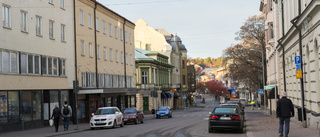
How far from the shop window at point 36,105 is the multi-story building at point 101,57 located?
618 centimetres

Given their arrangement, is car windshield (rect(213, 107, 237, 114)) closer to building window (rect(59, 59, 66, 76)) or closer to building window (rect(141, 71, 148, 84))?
building window (rect(59, 59, 66, 76))

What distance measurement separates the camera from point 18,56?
2775 cm

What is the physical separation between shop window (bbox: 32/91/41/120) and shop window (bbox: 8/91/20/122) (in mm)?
2263

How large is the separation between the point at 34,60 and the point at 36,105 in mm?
3147

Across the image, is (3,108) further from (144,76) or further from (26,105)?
(144,76)

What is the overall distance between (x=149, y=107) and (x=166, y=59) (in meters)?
16.3

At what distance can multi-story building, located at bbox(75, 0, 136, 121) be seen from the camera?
38.1 meters

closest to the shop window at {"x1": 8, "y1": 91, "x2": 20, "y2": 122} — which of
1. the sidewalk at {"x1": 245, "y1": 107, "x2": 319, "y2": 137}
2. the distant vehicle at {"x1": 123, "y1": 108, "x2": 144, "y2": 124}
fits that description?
the distant vehicle at {"x1": 123, "y1": 108, "x2": 144, "y2": 124}

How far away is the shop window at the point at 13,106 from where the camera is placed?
26422 millimetres

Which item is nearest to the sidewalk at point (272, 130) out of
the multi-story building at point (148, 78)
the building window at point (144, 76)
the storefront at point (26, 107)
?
the storefront at point (26, 107)

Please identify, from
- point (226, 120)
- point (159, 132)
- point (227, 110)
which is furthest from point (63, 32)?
point (226, 120)

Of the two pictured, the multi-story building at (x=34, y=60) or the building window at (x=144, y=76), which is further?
the building window at (x=144, y=76)

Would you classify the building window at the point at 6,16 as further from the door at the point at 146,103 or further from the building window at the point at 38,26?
the door at the point at 146,103

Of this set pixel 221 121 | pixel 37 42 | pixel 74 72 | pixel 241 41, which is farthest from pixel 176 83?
pixel 221 121
